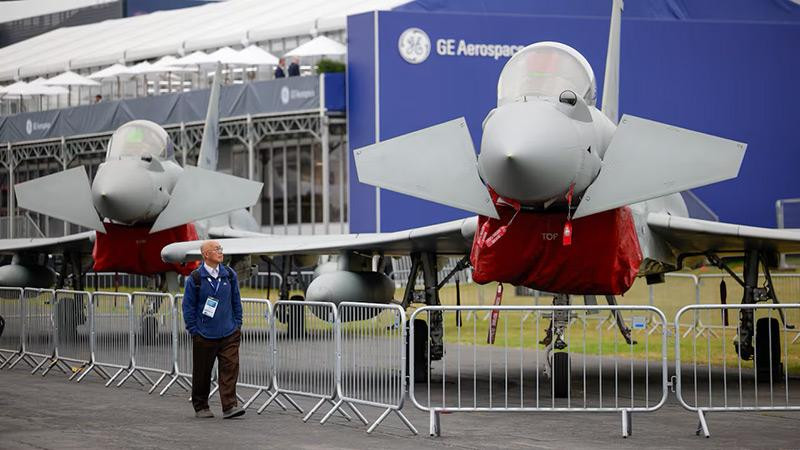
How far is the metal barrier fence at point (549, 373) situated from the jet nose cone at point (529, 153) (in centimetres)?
104

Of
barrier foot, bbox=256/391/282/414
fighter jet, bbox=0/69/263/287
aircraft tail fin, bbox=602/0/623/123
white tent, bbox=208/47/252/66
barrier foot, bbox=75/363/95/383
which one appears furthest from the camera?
white tent, bbox=208/47/252/66

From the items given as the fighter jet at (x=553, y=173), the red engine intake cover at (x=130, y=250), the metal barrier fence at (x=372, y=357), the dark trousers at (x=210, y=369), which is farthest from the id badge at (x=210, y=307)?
the red engine intake cover at (x=130, y=250)

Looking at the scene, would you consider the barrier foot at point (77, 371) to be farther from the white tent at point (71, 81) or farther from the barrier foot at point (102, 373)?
the white tent at point (71, 81)

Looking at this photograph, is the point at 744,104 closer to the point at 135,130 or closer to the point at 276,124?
the point at 276,124

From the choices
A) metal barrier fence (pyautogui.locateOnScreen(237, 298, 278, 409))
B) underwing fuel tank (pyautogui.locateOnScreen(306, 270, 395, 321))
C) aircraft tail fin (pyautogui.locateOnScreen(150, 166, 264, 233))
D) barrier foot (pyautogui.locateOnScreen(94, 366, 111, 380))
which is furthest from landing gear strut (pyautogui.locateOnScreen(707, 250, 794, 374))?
aircraft tail fin (pyautogui.locateOnScreen(150, 166, 264, 233))

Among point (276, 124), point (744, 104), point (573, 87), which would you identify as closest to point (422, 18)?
point (276, 124)

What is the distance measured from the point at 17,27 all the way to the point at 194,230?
35.5 m

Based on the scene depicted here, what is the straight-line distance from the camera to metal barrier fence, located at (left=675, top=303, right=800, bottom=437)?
10.5 m

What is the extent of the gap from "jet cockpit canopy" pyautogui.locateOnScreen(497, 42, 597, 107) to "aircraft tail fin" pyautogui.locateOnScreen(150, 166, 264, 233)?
756 centimetres

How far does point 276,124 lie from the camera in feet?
127

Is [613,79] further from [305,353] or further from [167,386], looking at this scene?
[167,386]

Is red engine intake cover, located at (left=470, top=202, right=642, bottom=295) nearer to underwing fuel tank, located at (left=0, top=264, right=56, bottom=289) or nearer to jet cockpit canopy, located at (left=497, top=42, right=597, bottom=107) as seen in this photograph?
jet cockpit canopy, located at (left=497, top=42, right=597, bottom=107)

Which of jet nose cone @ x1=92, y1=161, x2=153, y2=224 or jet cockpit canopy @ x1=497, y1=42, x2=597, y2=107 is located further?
jet nose cone @ x1=92, y1=161, x2=153, y2=224

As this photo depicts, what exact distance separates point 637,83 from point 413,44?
6951mm
